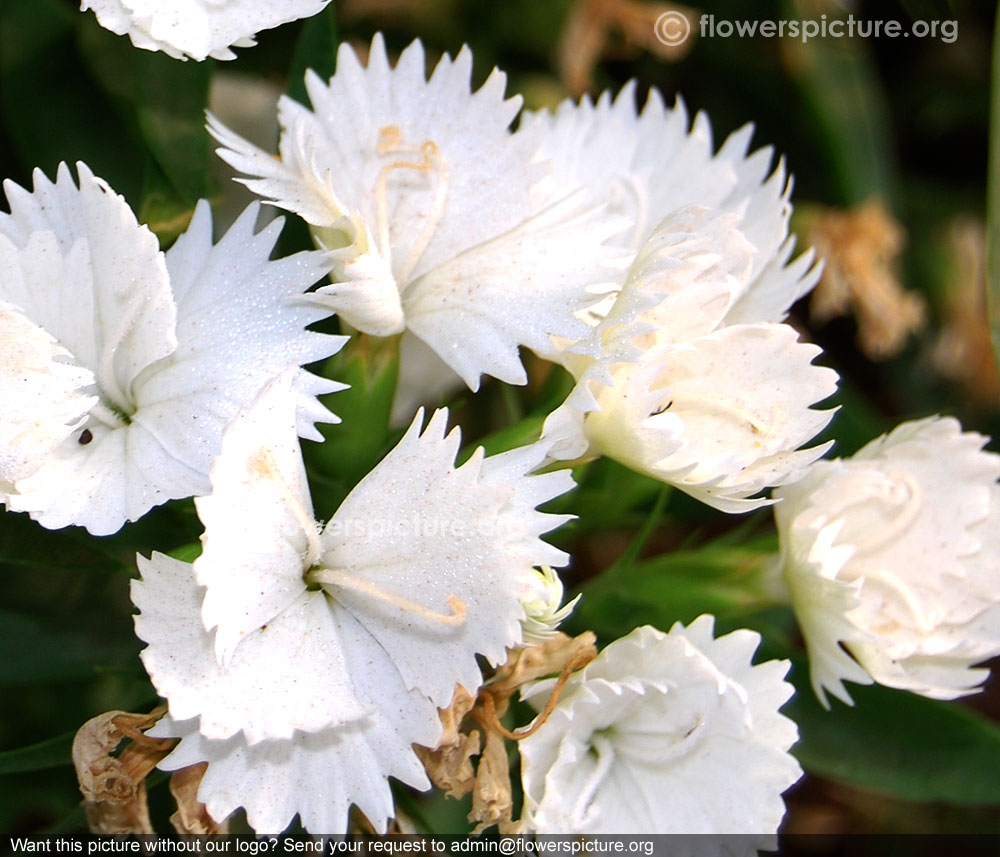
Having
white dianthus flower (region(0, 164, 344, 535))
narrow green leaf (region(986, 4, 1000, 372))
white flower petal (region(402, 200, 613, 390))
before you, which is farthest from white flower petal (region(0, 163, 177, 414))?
narrow green leaf (region(986, 4, 1000, 372))

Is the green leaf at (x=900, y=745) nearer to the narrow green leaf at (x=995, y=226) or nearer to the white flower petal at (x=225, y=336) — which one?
the narrow green leaf at (x=995, y=226)

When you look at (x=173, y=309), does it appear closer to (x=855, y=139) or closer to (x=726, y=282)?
(x=726, y=282)

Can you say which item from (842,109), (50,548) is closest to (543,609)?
(50,548)

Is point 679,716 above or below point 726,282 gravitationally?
below

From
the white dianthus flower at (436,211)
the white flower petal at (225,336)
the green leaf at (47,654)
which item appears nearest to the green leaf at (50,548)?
the green leaf at (47,654)

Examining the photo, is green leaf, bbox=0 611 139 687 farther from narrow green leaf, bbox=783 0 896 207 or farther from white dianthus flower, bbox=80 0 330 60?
narrow green leaf, bbox=783 0 896 207

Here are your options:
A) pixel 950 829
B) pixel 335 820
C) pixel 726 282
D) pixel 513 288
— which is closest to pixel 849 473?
pixel 726 282

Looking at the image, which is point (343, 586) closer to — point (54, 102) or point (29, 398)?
point (29, 398)
